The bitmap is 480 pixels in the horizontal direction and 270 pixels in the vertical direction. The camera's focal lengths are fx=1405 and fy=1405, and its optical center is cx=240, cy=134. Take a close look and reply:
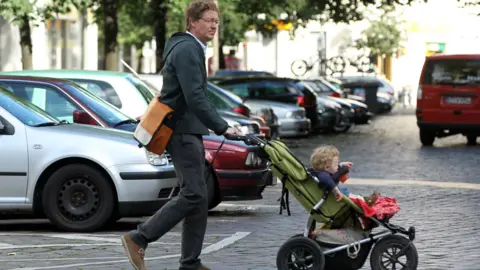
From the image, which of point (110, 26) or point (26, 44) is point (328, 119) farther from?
point (26, 44)

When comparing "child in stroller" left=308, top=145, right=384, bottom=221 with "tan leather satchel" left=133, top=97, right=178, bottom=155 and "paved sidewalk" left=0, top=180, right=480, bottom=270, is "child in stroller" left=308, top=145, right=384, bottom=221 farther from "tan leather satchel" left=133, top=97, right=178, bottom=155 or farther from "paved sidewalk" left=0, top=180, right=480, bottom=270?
"paved sidewalk" left=0, top=180, right=480, bottom=270

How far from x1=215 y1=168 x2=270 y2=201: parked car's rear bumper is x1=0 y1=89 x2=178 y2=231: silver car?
182 cm

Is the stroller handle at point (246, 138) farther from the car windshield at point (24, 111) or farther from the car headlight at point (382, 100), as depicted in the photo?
the car headlight at point (382, 100)

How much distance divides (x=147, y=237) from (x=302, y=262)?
38.6 inches

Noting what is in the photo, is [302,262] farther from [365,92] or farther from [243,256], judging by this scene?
[365,92]

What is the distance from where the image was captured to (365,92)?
5278cm

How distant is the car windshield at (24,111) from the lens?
12117mm

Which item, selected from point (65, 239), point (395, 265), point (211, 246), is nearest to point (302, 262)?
point (395, 265)

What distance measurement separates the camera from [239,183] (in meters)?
13.8

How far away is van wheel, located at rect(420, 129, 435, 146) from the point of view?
28.8 meters

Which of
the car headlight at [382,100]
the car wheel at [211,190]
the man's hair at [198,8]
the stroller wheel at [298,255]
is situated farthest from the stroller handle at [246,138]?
the car headlight at [382,100]

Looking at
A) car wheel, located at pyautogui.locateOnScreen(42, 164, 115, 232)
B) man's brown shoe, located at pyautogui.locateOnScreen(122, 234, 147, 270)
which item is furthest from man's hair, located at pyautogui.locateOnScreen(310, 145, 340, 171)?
car wheel, located at pyautogui.locateOnScreen(42, 164, 115, 232)

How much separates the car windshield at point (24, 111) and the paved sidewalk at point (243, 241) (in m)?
0.96

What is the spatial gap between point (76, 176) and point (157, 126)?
3468mm
